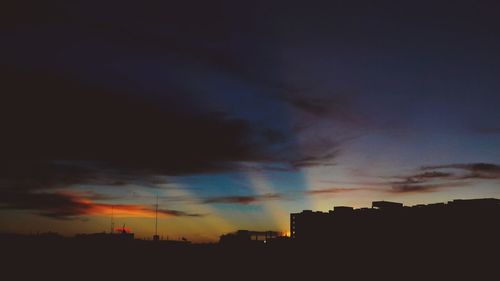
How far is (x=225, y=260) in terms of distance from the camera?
3103 inches

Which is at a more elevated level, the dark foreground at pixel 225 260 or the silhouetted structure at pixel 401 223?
the silhouetted structure at pixel 401 223

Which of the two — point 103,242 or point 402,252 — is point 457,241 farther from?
point 103,242

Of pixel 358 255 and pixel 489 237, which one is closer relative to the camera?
pixel 489 237

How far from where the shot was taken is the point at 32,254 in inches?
3132

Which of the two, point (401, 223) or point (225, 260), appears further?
point (225, 260)

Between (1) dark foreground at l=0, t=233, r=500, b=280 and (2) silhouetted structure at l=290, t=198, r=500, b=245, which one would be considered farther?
(1) dark foreground at l=0, t=233, r=500, b=280

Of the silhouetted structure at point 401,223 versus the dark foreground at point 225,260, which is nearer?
the silhouetted structure at point 401,223

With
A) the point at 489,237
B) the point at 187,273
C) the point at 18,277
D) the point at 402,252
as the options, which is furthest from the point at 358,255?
the point at 18,277

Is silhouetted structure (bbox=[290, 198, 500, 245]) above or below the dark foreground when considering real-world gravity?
above

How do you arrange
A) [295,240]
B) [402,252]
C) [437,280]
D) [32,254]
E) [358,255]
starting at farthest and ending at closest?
1. [32,254]
2. [295,240]
3. [358,255]
4. [402,252]
5. [437,280]

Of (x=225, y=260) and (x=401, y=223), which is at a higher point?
(x=401, y=223)

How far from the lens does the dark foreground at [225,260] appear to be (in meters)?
56.9

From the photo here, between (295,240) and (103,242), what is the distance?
3766 cm

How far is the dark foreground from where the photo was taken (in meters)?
56.9
